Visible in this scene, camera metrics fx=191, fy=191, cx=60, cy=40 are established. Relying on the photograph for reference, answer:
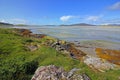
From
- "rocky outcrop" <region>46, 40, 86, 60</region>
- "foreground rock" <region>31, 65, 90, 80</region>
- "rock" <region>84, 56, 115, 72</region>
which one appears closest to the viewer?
"foreground rock" <region>31, 65, 90, 80</region>

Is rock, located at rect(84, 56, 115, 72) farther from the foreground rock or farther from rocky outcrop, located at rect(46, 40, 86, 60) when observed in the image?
the foreground rock

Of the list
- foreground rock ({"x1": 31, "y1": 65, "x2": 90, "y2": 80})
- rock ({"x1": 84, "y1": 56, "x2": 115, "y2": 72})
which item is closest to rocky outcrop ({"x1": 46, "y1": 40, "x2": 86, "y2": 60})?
rock ({"x1": 84, "y1": 56, "x2": 115, "y2": 72})

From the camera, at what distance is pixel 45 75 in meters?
10.3

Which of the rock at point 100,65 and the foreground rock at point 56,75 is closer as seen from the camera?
the foreground rock at point 56,75

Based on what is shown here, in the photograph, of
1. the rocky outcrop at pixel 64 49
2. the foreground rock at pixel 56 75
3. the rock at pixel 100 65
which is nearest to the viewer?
the foreground rock at pixel 56 75

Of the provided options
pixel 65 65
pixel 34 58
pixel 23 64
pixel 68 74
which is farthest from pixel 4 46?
pixel 68 74

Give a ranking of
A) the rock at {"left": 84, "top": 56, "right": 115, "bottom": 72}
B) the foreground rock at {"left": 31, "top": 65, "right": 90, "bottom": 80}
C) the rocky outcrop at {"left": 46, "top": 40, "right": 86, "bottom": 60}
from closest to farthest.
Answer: the foreground rock at {"left": 31, "top": 65, "right": 90, "bottom": 80}
the rock at {"left": 84, "top": 56, "right": 115, "bottom": 72}
the rocky outcrop at {"left": 46, "top": 40, "right": 86, "bottom": 60}

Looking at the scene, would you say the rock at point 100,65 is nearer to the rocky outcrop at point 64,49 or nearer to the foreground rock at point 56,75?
the rocky outcrop at point 64,49

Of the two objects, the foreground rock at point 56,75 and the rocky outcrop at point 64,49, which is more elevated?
the foreground rock at point 56,75

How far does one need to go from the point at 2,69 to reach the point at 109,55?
32.7 metres

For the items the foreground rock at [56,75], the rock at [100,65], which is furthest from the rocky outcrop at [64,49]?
the foreground rock at [56,75]

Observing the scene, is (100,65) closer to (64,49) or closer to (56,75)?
(64,49)

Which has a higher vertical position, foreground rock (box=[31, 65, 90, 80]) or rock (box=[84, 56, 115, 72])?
foreground rock (box=[31, 65, 90, 80])

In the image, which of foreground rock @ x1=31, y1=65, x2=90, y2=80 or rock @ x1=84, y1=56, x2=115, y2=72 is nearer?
foreground rock @ x1=31, y1=65, x2=90, y2=80
